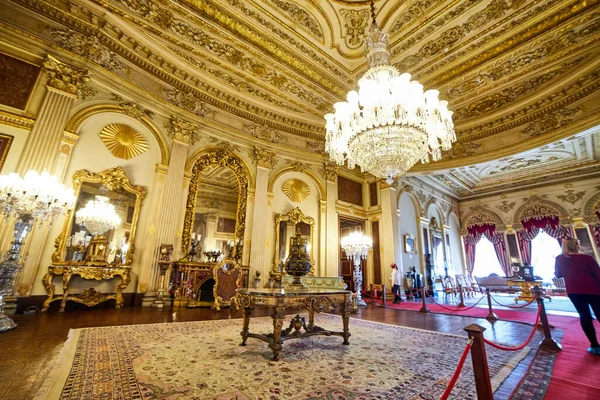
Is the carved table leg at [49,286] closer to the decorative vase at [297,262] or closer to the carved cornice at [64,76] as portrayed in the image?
the carved cornice at [64,76]

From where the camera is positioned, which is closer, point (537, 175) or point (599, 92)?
point (599, 92)

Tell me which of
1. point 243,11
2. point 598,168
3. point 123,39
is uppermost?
point 243,11

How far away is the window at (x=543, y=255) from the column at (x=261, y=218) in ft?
39.3

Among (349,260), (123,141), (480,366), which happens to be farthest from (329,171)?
(480,366)

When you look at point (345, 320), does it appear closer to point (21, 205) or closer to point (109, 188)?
point (21, 205)

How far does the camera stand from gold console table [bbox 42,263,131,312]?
436 centimetres

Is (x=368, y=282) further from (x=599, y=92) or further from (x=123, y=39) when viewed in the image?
(x=123, y=39)

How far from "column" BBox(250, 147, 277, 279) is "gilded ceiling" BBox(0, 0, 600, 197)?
82 centimetres

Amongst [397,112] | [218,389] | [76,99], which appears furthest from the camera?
[76,99]

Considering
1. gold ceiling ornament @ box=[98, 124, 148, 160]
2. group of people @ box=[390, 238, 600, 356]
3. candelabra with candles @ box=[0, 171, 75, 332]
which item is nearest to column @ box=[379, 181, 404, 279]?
group of people @ box=[390, 238, 600, 356]

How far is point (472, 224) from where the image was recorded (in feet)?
42.7

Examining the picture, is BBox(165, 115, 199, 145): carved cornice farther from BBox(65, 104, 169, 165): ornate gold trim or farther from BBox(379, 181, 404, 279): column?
BBox(379, 181, 404, 279): column

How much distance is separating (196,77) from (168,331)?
596 centimetres

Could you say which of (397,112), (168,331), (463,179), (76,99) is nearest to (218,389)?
(168,331)
